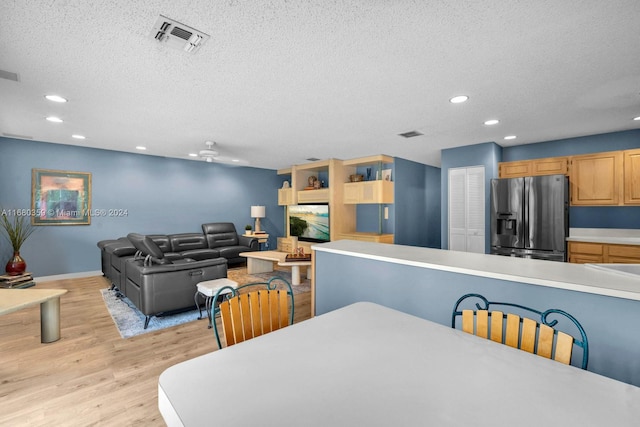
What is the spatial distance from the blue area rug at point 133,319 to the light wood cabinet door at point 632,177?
18.6 ft

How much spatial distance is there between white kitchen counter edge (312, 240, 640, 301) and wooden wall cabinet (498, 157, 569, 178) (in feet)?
9.93

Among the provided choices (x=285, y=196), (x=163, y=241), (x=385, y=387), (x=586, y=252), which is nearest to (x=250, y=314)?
(x=385, y=387)

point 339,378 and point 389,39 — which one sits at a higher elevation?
point 389,39

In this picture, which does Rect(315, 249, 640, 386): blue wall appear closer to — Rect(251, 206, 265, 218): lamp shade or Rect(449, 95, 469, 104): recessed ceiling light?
Rect(449, 95, 469, 104): recessed ceiling light

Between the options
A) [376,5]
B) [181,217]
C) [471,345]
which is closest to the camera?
[471,345]

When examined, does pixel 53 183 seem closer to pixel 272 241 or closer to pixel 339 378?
pixel 272 241

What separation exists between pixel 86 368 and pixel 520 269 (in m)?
3.35

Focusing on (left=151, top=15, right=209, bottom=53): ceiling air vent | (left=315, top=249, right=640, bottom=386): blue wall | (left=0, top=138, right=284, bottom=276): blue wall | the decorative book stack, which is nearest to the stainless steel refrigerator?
(left=315, top=249, right=640, bottom=386): blue wall

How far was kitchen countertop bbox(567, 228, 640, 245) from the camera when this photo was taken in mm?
3588

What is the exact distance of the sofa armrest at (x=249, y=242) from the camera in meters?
6.52

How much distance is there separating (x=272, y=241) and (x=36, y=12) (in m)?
6.88

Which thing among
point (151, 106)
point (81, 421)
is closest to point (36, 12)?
point (151, 106)

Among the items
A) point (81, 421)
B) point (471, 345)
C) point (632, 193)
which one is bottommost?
point (81, 421)

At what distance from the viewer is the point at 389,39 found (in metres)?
1.95
